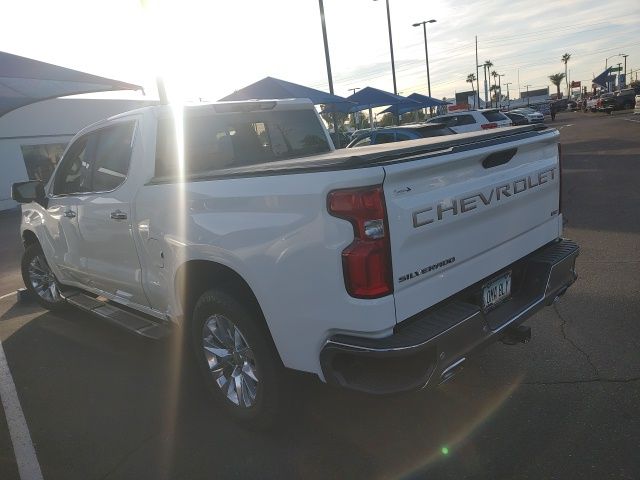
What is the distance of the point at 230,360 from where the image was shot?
3.28 meters

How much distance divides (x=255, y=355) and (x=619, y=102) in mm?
50567

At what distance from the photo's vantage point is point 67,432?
137 inches

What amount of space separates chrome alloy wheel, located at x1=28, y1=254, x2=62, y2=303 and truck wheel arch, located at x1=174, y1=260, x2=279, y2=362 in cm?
295

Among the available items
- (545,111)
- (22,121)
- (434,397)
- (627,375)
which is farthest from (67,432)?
(545,111)

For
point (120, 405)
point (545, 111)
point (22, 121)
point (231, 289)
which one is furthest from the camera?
point (545, 111)

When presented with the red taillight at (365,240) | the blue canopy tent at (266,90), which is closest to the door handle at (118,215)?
the red taillight at (365,240)

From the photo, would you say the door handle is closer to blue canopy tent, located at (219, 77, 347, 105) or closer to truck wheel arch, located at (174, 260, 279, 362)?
truck wheel arch, located at (174, 260, 279, 362)

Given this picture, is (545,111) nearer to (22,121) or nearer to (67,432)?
(22,121)

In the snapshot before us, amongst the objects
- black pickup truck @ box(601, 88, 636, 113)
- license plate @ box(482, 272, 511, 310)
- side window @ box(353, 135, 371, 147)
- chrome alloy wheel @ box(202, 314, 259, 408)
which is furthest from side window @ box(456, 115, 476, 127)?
black pickup truck @ box(601, 88, 636, 113)

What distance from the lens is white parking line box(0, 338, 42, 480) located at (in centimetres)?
313

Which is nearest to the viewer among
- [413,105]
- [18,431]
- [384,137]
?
[18,431]

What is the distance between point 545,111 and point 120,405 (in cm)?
5813

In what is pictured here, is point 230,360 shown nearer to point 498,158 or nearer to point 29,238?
point 498,158

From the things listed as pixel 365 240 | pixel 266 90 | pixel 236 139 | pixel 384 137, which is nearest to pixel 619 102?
pixel 384 137
